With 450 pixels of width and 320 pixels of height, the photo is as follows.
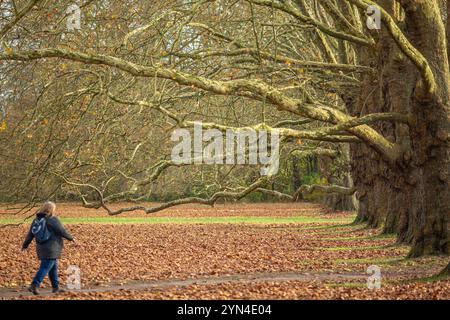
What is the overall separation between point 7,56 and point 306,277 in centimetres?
638

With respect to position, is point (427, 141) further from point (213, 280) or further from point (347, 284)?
point (213, 280)

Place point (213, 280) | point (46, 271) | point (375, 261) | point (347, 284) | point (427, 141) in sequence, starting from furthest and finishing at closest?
point (375, 261) < point (427, 141) < point (213, 280) < point (347, 284) < point (46, 271)

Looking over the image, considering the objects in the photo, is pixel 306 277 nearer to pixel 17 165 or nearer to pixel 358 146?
pixel 17 165

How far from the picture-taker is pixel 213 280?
51.6 ft

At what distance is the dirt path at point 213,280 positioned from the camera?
14273mm

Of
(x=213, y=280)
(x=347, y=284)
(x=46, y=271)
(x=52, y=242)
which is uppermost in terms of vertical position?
(x=52, y=242)

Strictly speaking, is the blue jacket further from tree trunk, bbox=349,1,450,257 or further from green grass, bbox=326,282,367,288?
tree trunk, bbox=349,1,450,257

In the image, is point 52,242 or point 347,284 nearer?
point 52,242

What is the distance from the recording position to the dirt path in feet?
46.8

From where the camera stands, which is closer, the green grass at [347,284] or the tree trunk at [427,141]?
the green grass at [347,284]

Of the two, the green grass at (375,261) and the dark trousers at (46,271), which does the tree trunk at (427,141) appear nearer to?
the green grass at (375,261)

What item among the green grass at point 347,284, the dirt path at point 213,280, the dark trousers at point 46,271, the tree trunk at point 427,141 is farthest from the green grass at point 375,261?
the dark trousers at point 46,271

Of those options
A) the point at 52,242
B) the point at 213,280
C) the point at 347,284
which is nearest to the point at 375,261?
the point at 213,280

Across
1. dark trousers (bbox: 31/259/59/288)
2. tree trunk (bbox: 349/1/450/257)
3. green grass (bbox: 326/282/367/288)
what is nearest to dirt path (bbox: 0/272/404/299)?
dark trousers (bbox: 31/259/59/288)
